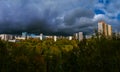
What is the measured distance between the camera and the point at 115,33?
12.6m

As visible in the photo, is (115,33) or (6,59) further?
(115,33)

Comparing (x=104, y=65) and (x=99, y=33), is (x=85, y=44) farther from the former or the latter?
(x=104, y=65)

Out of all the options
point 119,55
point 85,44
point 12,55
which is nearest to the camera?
point 119,55

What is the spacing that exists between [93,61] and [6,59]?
348 cm

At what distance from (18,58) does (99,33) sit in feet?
12.3

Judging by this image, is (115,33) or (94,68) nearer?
(94,68)

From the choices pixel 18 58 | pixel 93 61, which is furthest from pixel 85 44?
pixel 18 58

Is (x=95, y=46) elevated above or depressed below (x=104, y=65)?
above

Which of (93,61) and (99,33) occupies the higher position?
(99,33)

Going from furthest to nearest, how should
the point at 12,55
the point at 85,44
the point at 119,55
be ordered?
the point at 85,44 < the point at 12,55 < the point at 119,55

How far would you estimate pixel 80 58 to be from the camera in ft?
40.4

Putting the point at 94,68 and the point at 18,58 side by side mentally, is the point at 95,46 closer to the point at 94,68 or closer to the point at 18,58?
the point at 94,68

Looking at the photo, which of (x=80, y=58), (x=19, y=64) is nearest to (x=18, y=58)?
(x=19, y=64)

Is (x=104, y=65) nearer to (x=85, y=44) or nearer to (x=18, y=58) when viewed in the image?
(x=85, y=44)
